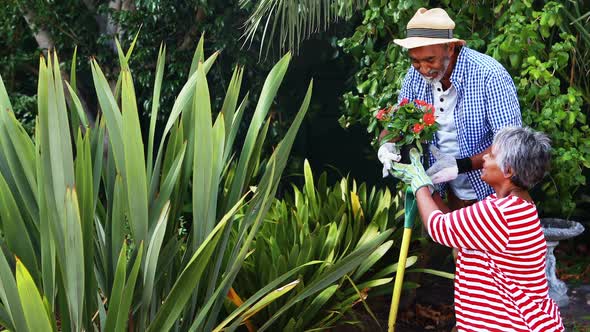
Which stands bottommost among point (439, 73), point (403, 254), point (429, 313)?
point (429, 313)

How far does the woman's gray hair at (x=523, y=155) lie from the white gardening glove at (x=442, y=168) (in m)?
0.45

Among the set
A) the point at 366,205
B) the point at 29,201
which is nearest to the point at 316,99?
the point at 366,205

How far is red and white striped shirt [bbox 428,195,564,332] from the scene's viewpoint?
115 inches

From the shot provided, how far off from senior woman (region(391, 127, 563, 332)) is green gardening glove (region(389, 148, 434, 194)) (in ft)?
0.44

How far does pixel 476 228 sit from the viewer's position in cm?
292

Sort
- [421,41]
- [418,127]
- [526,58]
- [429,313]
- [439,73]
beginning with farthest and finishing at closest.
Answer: [429,313], [526,58], [439,73], [421,41], [418,127]

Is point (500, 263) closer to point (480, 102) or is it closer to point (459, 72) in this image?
point (480, 102)

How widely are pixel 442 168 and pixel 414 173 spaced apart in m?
0.25

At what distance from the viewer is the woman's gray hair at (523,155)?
2.94m

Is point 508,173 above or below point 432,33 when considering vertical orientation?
below

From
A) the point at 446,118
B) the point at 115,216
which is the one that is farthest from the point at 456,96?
the point at 115,216

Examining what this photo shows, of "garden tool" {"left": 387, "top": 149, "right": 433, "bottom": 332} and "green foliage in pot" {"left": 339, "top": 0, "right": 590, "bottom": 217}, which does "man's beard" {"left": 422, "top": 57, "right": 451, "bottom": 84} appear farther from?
"green foliage in pot" {"left": 339, "top": 0, "right": 590, "bottom": 217}

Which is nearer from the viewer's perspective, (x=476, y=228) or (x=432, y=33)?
(x=476, y=228)

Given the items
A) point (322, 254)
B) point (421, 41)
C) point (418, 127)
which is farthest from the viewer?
point (322, 254)
